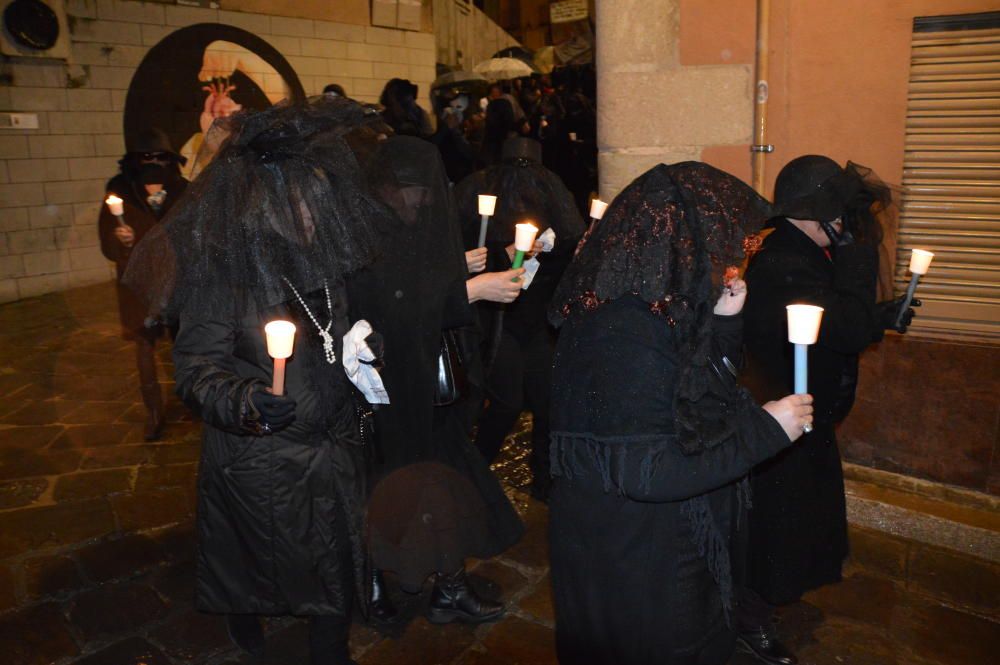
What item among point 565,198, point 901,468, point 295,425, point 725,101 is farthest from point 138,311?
point 901,468

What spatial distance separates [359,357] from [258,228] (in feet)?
1.92

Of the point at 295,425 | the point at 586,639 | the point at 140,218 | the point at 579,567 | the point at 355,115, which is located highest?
the point at 355,115

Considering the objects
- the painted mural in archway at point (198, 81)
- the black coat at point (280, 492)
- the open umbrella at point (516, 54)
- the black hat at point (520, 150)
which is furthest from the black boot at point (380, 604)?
the open umbrella at point (516, 54)

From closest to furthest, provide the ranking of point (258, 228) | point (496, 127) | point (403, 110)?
point (258, 228), point (496, 127), point (403, 110)

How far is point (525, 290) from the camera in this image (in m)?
4.70

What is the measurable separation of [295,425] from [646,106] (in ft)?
10.2

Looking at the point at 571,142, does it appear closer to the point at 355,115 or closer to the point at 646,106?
the point at 646,106

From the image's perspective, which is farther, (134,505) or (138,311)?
(138,311)

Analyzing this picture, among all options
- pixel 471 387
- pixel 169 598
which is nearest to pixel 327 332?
pixel 471 387

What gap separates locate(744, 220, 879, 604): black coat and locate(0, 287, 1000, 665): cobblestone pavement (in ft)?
1.65

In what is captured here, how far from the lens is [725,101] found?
480 centimetres

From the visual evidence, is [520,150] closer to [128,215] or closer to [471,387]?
[471,387]

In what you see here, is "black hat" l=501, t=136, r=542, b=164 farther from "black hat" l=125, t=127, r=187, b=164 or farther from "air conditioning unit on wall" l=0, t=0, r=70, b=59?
"air conditioning unit on wall" l=0, t=0, r=70, b=59

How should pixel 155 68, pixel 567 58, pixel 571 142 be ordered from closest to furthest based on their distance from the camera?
pixel 571 142
pixel 155 68
pixel 567 58
